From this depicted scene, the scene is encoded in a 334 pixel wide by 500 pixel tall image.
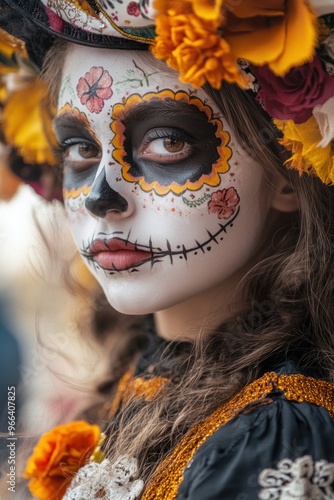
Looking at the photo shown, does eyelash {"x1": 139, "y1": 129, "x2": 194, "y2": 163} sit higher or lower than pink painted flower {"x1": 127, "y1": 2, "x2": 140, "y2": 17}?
lower

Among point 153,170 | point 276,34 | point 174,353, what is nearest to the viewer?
point 276,34

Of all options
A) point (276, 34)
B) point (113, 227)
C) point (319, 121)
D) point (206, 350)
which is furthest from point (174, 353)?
point (276, 34)

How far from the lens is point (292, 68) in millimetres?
990

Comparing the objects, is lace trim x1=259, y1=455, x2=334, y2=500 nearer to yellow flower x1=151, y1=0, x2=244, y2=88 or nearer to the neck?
the neck

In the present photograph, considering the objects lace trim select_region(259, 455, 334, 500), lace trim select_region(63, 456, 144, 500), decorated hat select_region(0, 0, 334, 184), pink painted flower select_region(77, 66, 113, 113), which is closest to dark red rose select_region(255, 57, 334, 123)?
decorated hat select_region(0, 0, 334, 184)

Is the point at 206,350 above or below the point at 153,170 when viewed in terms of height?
below

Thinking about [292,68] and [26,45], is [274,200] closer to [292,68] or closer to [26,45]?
[292,68]

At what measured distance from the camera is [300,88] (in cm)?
99

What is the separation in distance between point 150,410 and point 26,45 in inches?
28.2

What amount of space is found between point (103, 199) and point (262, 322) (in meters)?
0.34

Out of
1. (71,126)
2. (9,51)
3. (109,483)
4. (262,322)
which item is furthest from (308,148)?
(9,51)

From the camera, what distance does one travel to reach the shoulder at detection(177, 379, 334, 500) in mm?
928

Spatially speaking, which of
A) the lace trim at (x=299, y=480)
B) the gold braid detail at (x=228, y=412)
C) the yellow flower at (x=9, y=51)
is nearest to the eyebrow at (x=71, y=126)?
the yellow flower at (x=9, y=51)

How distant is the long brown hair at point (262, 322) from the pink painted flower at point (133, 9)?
0.17 meters
